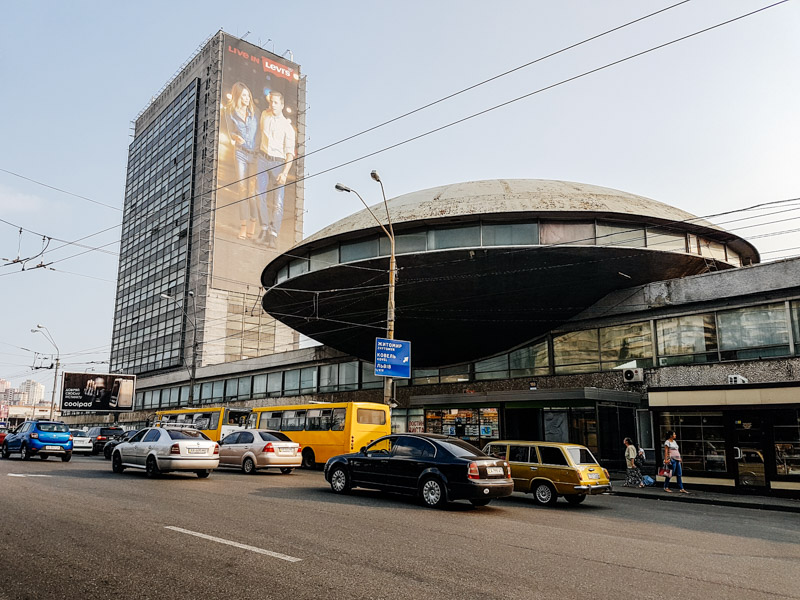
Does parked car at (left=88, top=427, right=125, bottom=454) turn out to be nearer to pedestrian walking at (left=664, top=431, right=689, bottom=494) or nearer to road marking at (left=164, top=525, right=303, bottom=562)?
pedestrian walking at (left=664, top=431, right=689, bottom=494)

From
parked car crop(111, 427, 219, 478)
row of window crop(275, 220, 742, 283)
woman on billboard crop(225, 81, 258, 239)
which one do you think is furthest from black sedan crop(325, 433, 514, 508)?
woman on billboard crop(225, 81, 258, 239)

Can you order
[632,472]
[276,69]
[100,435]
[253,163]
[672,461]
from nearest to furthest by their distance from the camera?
[672,461] → [632,472] → [100,435] → [253,163] → [276,69]

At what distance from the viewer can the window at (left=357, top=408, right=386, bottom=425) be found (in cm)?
2453

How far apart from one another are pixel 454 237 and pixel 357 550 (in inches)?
833

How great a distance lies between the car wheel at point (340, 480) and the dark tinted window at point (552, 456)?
5087 millimetres

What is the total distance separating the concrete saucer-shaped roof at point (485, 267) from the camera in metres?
26.6

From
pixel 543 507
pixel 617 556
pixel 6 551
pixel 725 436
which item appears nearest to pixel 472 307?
pixel 725 436

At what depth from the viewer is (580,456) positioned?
15820mm

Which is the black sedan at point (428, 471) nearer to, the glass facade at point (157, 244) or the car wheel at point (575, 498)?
the car wheel at point (575, 498)

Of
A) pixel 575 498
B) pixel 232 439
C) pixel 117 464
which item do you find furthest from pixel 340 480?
pixel 232 439

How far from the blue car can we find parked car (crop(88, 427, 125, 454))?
10.1 m

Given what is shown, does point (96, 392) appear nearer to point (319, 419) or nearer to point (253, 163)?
point (319, 419)

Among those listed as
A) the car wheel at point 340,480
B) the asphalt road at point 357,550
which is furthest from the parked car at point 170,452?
the car wheel at point 340,480

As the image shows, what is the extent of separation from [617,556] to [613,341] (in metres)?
21.1
